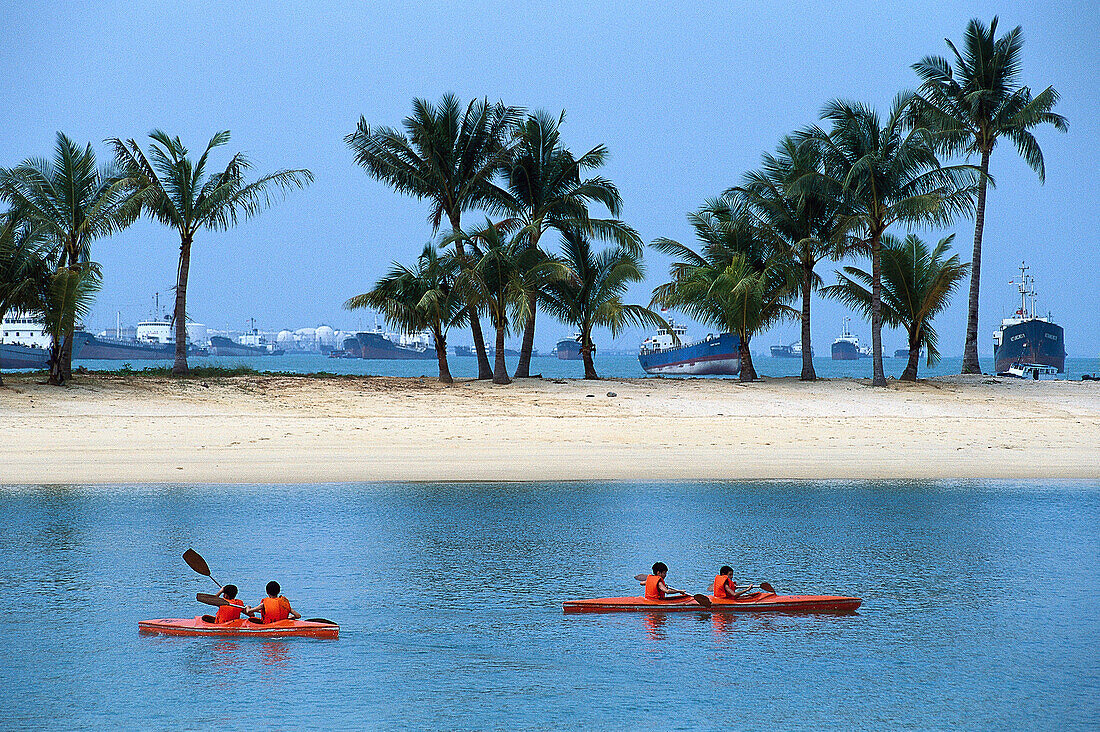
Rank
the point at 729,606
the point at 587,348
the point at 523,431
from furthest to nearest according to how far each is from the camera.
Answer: the point at 587,348 → the point at 523,431 → the point at 729,606

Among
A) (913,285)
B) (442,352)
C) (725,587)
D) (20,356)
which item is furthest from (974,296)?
(20,356)

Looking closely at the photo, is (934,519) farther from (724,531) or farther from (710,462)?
(710,462)

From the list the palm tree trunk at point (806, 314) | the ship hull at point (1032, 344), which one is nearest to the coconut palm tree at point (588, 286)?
the palm tree trunk at point (806, 314)

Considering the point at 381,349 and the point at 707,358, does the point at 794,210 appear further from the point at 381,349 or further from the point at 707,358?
A: the point at 381,349

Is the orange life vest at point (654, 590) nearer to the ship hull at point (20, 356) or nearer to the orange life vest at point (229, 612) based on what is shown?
the orange life vest at point (229, 612)

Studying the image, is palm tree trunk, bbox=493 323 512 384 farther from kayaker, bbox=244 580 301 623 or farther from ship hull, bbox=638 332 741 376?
ship hull, bbox=638 332 741 376

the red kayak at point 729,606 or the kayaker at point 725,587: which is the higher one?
the kayaker at point 725,587

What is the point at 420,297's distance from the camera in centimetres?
3147

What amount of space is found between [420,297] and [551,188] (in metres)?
6.04

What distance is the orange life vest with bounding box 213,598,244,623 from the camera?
31.4 ft

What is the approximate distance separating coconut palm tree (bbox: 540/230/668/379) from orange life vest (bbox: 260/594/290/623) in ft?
78.8

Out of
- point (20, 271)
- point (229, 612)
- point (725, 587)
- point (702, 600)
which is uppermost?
point (20, 271)

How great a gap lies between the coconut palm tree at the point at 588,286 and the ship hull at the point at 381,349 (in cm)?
13528

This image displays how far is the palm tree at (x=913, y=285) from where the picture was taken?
1296 inches
